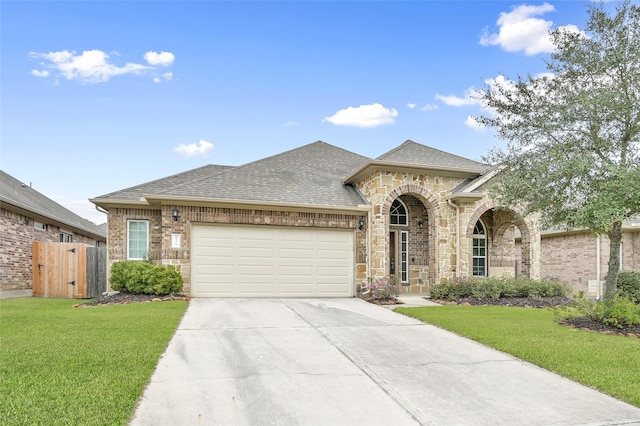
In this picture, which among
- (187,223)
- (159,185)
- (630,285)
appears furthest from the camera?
(159,185)

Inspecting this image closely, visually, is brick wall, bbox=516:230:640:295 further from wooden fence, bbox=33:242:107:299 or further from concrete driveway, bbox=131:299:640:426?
wooden fence, bbox=33:242:107:299

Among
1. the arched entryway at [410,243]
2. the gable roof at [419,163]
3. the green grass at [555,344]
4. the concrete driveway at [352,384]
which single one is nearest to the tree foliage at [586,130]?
the green grass at [555,344]

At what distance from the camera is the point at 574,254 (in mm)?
18484

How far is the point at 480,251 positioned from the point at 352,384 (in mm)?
11718

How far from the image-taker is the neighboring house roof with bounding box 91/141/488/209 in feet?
42.1

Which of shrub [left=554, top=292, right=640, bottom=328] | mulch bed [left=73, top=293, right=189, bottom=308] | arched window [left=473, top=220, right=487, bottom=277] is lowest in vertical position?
mulch bed [left=73, top=293, right=189, bottom=308]

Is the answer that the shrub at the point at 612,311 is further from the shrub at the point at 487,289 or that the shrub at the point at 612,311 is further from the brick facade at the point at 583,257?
the brick facade at the point at 583,257

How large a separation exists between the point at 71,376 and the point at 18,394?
600 mm

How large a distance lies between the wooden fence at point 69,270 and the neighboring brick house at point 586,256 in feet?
56.0

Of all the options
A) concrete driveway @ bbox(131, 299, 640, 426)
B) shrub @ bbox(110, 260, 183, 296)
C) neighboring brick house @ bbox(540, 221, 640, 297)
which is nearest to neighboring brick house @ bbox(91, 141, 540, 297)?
shrub @ bbox(110, 260, 183, 296)

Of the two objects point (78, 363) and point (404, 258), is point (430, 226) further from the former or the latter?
point (78, 363)

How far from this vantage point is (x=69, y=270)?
14.8 metres

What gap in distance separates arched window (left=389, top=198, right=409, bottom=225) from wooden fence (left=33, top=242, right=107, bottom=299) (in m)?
9.97

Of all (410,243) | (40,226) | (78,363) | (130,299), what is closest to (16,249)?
(40,226)
